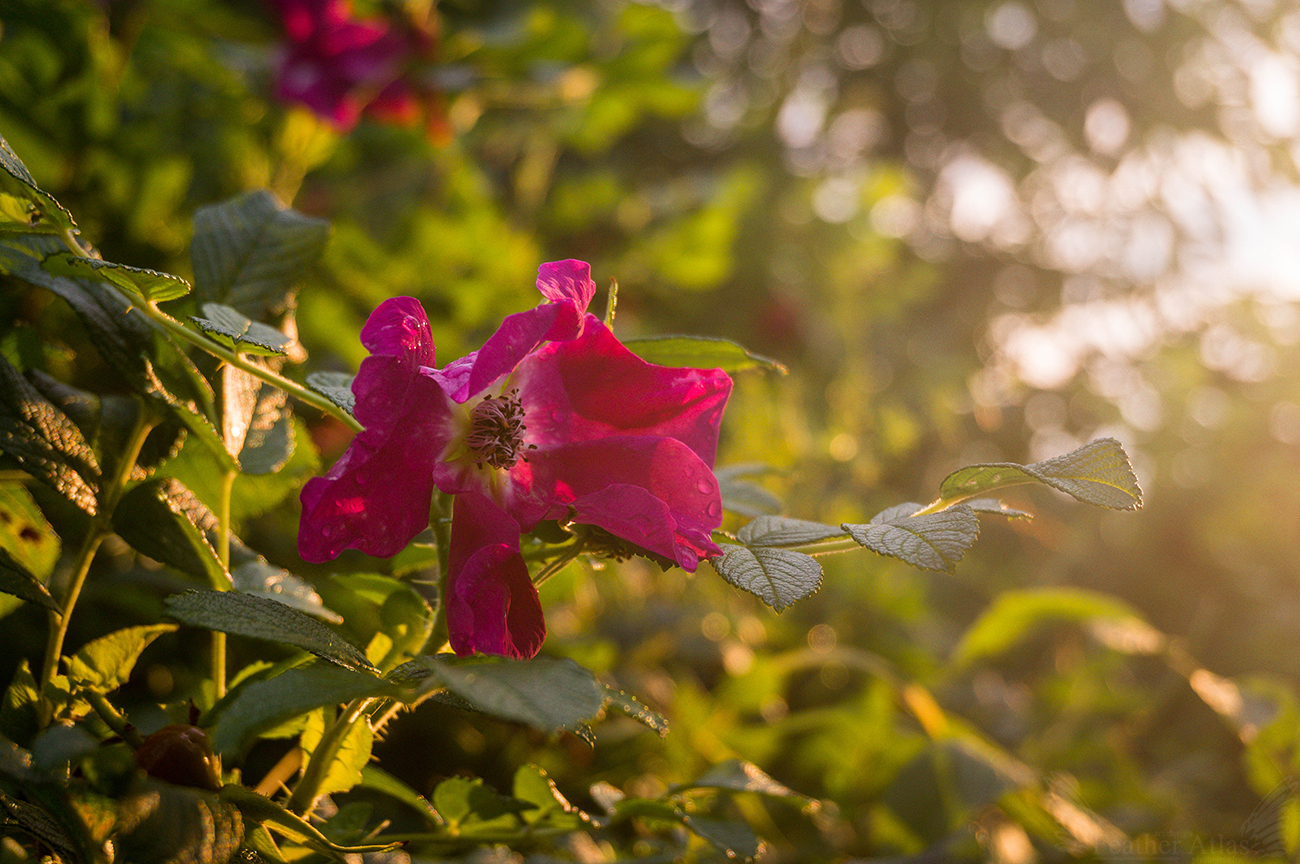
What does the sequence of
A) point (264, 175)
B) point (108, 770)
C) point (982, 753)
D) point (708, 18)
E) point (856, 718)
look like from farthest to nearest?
1. point (708, 18)
2. point (264, 175)
3. point (856, 718)
4. point (982, 753)
5. point (108, 770)

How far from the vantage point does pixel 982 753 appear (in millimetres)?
838

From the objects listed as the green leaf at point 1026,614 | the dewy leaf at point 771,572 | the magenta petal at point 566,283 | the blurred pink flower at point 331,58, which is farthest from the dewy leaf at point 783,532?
the blurred pink flower at point 331,58

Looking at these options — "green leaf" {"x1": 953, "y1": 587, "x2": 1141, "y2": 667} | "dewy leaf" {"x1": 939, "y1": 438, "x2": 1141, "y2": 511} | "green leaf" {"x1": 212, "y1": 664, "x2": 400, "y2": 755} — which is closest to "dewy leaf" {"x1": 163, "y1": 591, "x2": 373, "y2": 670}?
"green leaf" {"x1": 212, "y1": 664, "x2": 400, "y2": 755}

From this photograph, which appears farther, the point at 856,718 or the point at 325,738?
the point at 856,718

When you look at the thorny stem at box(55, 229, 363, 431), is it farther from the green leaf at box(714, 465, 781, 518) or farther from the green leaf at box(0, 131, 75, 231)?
the green leaf at box(714, 465, 781, 518)

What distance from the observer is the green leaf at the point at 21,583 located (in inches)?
13.3

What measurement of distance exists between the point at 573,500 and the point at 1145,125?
3.56m

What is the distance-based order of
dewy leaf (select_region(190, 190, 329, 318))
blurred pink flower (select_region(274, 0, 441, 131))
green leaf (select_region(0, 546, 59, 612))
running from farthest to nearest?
blurred pink flower (select_region(274, 0, 441, 131)) < dewy leaf (select_region(190, 190, 329, 318)) < green leaf (select_region(0, 546, 59, 612))

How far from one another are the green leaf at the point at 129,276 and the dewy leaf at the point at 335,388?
2.4 inches

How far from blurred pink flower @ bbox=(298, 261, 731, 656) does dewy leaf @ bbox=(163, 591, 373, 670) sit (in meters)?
0.03

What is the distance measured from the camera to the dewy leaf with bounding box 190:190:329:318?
0.45 meters

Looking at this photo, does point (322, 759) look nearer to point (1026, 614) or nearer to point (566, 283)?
point (566, 283)

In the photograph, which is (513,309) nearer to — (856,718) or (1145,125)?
(856,718)

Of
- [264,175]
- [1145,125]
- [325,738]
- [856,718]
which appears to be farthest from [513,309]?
[1145,125]
